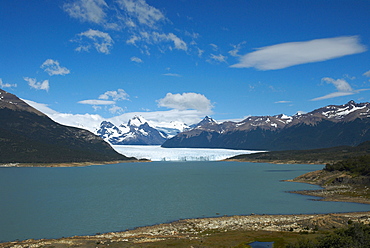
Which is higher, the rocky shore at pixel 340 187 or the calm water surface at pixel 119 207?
the rocky shore at pixel 340 187

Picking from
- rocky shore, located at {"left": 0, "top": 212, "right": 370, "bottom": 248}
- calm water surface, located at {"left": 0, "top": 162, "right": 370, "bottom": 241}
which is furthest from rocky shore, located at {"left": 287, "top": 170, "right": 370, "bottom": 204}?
rocky shore, located at {"left": 0, "top": 212, "right": 370, "bottom": 248}

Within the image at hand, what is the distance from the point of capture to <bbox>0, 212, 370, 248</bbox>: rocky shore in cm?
5381

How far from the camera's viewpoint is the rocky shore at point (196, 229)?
5381 cm

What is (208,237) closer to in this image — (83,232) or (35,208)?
(83,232)

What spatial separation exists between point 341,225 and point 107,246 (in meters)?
39.8

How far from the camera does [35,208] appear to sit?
9169 cm

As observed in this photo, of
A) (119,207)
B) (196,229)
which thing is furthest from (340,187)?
(119,207)

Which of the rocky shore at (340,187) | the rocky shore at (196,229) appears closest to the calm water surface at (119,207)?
the rocky shore at (196,229)

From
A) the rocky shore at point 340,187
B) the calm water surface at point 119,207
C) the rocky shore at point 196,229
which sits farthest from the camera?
the rocky shore at point 340,187

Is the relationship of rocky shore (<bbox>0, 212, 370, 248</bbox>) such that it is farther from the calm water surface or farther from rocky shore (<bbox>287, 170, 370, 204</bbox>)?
rocky shore (<bbox>287, 170, 370, 204</bbox>)

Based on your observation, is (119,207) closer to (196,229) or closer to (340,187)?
(196,229)

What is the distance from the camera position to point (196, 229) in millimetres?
64875

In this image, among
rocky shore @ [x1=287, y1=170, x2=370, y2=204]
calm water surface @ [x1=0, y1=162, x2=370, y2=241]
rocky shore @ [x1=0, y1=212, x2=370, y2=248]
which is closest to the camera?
rocky shore @ [x1=0, y1=212, x2=370, y2=248]

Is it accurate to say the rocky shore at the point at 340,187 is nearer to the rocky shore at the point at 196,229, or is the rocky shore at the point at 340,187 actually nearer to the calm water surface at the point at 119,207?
the calm water surface at the point at 119,207
